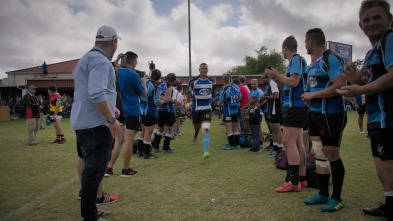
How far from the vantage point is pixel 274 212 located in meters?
3.08

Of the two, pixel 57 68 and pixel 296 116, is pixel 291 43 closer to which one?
pixel 296 116

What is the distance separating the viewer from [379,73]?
2275mm

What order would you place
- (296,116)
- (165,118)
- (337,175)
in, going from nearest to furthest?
1. (337,175)
2. (296,116)
3. (165,118)

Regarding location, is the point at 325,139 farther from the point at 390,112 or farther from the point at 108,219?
the point at 108,219

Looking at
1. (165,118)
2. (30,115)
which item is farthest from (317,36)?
(30,115)

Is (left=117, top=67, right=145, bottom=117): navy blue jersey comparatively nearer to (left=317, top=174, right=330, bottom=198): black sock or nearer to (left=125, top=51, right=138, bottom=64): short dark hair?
(left=125, top=51, right=138, bottom=64): short dark hair

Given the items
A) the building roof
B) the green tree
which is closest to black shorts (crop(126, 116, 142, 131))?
the building roof

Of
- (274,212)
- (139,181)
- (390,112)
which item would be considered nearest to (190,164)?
(139,181)

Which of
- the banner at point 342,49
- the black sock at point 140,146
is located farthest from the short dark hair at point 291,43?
the banner at point 342,49

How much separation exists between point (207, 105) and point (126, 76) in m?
2.51

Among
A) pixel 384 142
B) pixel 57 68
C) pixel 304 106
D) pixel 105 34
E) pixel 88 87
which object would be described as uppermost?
pixel 57 68

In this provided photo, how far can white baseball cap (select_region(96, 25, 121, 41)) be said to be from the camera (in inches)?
113

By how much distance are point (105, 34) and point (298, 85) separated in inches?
111

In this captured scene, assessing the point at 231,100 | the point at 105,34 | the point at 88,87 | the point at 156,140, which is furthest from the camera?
the point at 231,100
